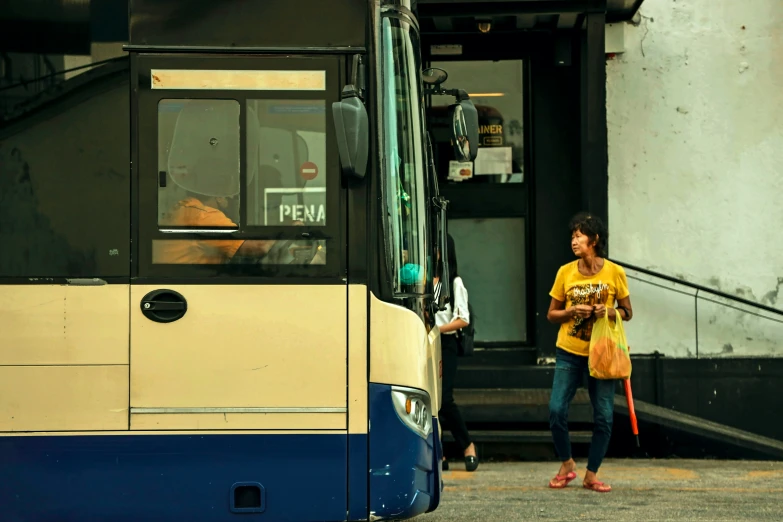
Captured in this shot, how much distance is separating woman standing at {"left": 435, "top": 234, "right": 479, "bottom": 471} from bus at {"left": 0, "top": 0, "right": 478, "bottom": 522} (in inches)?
112

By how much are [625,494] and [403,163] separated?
12.2 feet

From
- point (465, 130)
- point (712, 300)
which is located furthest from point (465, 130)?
point (712, 300)

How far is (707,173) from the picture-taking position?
11305 mm

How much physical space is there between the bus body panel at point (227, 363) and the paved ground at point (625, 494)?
2.24 metres

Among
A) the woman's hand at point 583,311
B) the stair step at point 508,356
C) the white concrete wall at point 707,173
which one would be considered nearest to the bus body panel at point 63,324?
the woman's hand at point 583,311

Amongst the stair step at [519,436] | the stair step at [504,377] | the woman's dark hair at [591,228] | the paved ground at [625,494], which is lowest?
the paved ground at [625,494]

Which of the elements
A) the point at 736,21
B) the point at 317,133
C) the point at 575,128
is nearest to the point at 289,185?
the point at 317,133

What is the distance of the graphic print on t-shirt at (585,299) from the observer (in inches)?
314

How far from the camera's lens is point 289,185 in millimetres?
5316

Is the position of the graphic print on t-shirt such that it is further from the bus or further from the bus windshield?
the bus

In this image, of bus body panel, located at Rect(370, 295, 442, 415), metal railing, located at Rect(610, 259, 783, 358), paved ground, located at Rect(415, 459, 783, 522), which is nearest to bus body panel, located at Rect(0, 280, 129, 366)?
bus body panel, located at Rect(370, 295, 442, 415)

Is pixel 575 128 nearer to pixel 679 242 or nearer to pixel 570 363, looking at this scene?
pixel 679 242

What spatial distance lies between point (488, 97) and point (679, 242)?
237 cm

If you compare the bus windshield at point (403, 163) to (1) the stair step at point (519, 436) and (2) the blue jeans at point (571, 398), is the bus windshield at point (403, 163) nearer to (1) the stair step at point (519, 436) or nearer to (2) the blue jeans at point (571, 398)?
(2) the blue jeans at point (571, 398)
